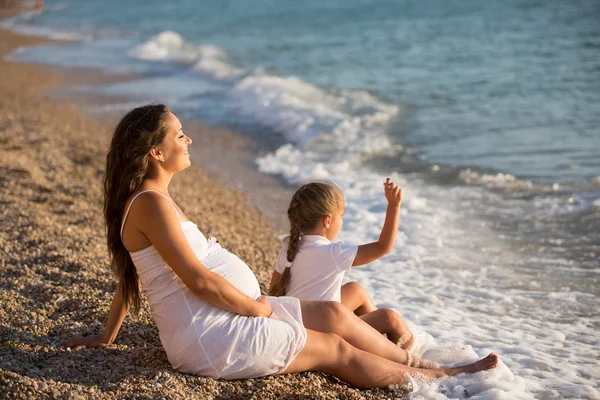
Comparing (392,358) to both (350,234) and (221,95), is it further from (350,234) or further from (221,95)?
(221,95)

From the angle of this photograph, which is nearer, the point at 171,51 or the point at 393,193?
the point at 393,193

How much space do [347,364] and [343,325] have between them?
8.2 inches

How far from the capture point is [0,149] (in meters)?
9.11

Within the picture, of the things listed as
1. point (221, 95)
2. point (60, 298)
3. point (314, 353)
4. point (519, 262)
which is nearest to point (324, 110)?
point (221, 95)

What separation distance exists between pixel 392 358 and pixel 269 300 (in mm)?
816

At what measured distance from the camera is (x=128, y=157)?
3844 mm

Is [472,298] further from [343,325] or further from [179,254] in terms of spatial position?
[179,254]

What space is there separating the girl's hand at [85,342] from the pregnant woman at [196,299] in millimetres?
285

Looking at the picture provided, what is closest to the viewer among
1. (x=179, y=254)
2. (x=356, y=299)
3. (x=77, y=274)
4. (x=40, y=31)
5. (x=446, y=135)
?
(x=179, y=254)

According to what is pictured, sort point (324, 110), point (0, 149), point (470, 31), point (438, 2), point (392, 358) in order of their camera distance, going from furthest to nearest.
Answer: point (438, 2), point (470, 31), point (324, 110), point (0, 149), point (392, 358)

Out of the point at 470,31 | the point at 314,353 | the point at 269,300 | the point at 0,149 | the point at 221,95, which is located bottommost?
the point at 314,353

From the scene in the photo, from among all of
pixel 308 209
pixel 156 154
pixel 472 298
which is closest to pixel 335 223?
pixel 308 209

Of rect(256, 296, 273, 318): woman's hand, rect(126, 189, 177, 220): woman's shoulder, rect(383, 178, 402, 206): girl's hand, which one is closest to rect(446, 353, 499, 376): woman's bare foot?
rect(383, 178, 402, 206): girl's hand

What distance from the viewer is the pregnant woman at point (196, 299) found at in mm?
3707
